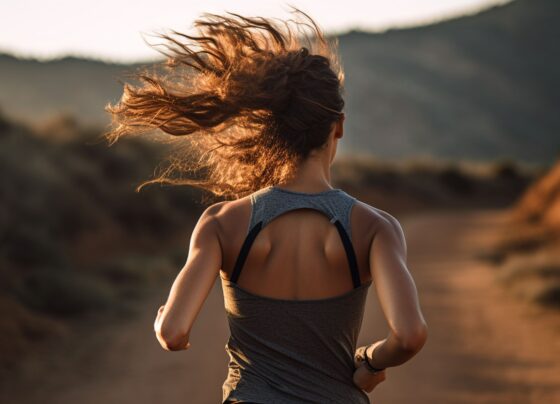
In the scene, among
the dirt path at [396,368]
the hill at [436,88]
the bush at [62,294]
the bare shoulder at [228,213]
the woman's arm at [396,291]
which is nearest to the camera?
the woman's arm at [396,291]

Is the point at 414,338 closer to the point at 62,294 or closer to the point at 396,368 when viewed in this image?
the point at 396,368

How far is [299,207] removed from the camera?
2.15 metres

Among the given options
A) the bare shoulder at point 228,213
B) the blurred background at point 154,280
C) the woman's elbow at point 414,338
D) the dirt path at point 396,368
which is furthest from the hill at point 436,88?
the woman's elbow at point 414,338

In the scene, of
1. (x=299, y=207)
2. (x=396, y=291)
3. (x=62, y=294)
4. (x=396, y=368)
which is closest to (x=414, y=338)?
(x=396, y=291)

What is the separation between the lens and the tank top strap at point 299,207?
6.93 ft

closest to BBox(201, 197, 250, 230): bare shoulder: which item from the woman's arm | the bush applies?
the woman's arm

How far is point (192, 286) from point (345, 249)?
1.36ft

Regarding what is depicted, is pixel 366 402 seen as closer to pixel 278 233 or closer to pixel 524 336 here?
pixel 278 233

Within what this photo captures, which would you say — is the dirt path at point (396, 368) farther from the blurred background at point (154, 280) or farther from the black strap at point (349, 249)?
the black strap at point (349, 249)

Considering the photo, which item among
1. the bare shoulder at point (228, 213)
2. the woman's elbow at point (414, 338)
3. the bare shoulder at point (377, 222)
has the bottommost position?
the woman's elbow at point (414, 338)

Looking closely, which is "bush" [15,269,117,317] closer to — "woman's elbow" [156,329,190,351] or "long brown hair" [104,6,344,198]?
"long brown hair" [104,6,344,198]

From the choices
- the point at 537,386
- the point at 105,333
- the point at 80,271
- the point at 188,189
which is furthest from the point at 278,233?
the point at 188,189

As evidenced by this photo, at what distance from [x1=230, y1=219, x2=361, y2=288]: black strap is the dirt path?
4.81 meters

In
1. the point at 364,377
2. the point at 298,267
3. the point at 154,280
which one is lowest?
the point at 154,280
